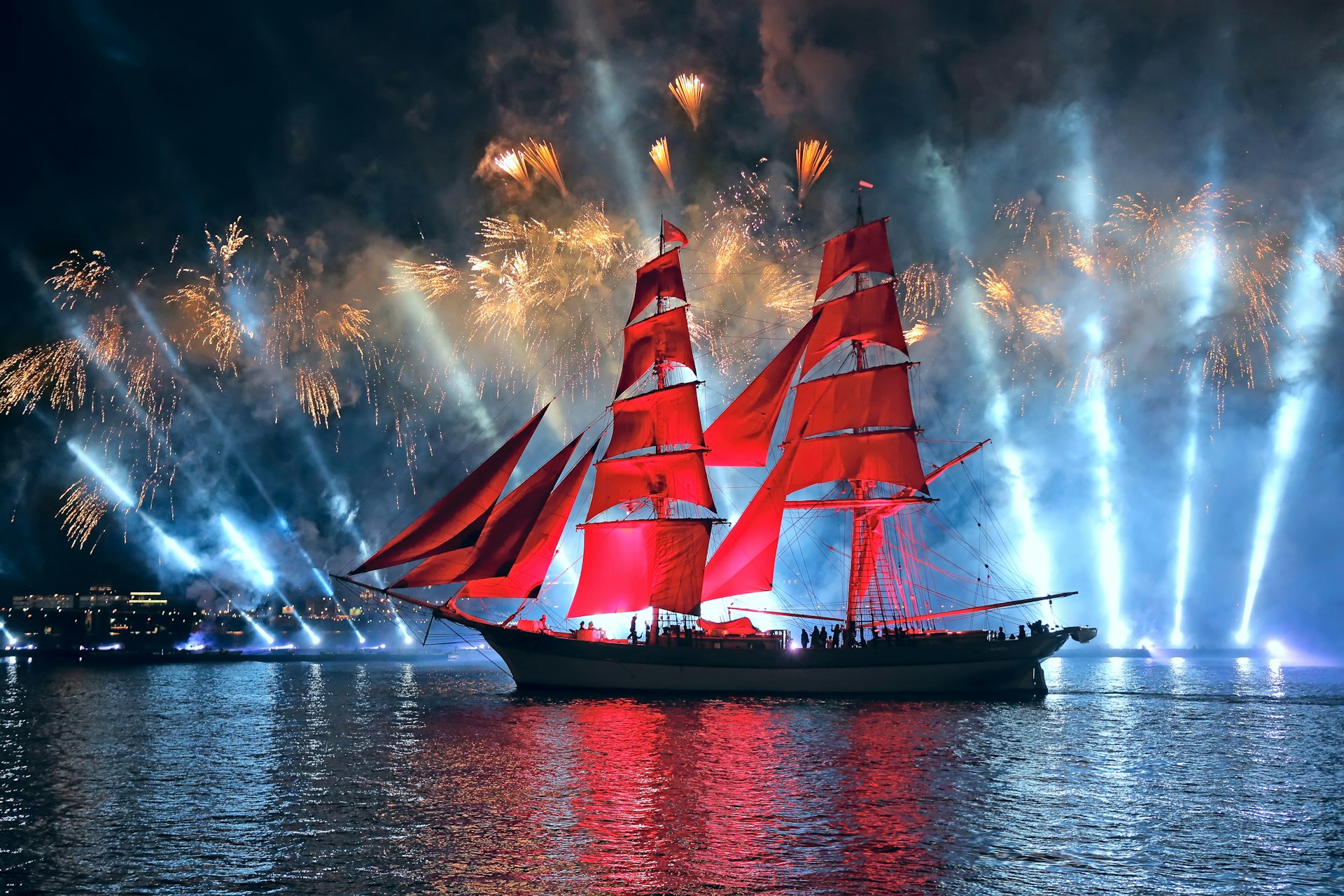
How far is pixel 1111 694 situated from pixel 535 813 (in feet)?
193

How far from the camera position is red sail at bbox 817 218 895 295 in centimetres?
6988

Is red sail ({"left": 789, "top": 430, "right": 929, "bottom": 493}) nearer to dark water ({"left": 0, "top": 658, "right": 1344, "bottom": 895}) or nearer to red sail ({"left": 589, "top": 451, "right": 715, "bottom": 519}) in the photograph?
red sail ({"left": 589, "top": 451, "right": 715, "bottom": 519})

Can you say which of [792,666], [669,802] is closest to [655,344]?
[792,666]

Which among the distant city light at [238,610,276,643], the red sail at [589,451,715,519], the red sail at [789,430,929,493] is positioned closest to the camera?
the red sail at [589,451,715,519]

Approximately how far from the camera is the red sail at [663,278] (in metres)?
69.1

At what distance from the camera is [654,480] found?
6800cm

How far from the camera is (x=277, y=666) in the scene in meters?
121

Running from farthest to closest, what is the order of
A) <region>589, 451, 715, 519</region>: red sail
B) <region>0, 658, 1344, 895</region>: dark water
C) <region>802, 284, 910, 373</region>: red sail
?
<region>802, 284, 910, 373</region>: red sail < <region>589, 451, 715, 519</region>: red sail < <region>0, 658, 1344, 895</region>: dark water

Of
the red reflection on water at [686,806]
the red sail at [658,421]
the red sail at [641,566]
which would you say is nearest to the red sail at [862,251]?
the red sail at [658,421]

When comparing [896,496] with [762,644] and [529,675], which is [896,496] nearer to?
[762,644]

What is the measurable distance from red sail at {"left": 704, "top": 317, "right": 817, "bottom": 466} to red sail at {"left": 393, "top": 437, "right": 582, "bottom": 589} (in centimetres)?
1351

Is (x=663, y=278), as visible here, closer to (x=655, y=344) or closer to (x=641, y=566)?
(x=655, y=344)

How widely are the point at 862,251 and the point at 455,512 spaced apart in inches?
1324

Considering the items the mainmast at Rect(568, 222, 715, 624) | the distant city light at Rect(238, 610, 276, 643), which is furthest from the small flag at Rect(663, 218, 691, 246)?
the distant city light at Rect(238, 610, 276, 643)
